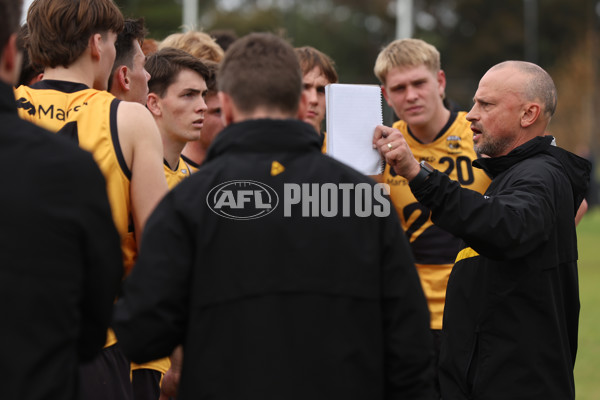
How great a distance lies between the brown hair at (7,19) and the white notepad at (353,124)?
5.25ft

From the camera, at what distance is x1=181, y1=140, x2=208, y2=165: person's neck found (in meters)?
5.25

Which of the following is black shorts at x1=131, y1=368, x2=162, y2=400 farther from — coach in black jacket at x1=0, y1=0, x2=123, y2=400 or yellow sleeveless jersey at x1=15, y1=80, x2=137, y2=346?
coach in black jacket at x1=0, y1=0, x2=123, y2=400

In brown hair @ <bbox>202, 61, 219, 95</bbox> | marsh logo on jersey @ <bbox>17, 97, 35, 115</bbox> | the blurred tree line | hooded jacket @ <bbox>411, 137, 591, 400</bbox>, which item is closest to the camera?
marsh logo on jersey @ <bbox>17, 97, 35, 115</bbox>

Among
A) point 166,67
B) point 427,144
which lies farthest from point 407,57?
point 166,67

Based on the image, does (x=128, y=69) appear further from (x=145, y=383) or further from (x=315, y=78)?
(x=315, y=78)

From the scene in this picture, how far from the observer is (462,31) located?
46938 millimetres

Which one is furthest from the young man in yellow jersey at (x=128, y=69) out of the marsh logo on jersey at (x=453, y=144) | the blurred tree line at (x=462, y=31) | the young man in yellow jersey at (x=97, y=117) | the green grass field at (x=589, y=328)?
the blurred tree line at (x=462, y=31)

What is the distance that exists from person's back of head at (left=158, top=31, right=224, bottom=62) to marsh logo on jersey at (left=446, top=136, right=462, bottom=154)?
5.62 ft

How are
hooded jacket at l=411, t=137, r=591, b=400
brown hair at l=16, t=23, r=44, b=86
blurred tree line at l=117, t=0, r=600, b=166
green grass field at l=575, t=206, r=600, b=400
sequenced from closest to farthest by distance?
1. hooded jacket at l=411, t=137, r=591, b=400
2. brown hair at l=16, t=23, r=44, b=86
3. green grass field at l=575, t=206, r=600, b=400
4. blurred tree line at l=117, t=0, r=600, b=166

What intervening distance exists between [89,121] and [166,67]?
1339 millimetres

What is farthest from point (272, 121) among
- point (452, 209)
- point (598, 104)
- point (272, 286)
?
point (598, 104)

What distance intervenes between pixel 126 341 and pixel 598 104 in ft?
149

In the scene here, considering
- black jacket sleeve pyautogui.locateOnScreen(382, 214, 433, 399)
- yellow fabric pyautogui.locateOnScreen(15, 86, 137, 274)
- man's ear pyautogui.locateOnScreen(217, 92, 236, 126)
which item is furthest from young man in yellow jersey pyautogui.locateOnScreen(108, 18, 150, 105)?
black jacket sleeve pyautogui.locateOnScreen(382, 214, 433, 399)

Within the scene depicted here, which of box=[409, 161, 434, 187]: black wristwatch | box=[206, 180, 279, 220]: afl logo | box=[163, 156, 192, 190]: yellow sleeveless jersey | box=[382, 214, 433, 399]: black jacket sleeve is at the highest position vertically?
box=[163, 156, 192, 190]: yellow sleeveless jersey
